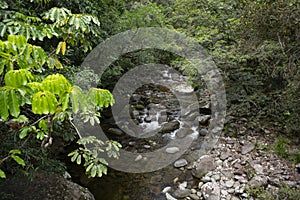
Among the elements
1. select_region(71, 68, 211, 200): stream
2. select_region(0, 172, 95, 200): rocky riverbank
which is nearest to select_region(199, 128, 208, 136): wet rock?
select_region(71, 68, 211, 200): stream

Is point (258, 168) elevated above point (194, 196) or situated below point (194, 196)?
above

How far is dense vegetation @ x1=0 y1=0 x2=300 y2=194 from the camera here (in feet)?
5.13

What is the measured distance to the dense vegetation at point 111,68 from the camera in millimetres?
1563

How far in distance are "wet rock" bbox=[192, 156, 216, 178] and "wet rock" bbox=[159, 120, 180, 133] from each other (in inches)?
66.1

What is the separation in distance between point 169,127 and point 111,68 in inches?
90.8

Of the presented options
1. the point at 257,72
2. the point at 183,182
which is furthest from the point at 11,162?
the point at 257,72

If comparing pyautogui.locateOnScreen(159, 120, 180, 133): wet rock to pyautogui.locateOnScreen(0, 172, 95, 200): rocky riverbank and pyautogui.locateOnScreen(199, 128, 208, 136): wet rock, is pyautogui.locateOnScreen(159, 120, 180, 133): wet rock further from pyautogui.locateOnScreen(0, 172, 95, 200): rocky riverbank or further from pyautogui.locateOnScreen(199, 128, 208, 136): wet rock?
pyautogui.locateOnScreen(0, 172, 95, 200): rocky riverbank

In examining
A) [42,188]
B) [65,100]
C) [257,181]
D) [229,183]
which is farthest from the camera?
[229,183]

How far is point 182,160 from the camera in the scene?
223 inches

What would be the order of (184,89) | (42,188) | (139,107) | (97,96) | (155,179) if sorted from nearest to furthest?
1. (97,96)
2. (42,188)
3. (155,179)
4. (139,107)
5. (184,89)

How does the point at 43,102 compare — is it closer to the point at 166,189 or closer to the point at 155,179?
the point at 166,189

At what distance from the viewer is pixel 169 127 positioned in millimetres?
7055

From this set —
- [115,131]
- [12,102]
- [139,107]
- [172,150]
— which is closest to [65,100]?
[12,102]

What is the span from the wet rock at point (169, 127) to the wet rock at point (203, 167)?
1.68 m
